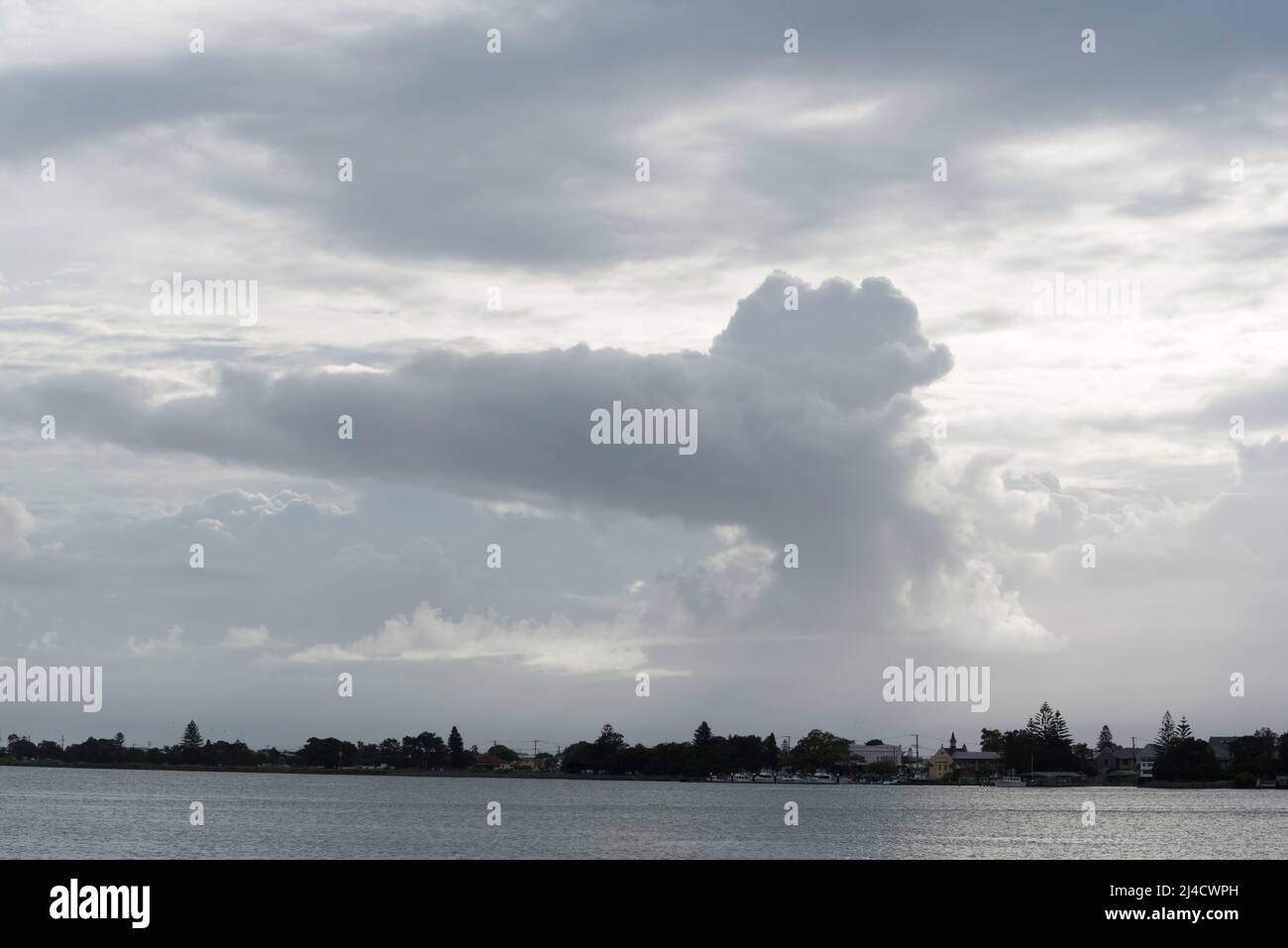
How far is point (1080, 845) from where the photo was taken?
132 m
